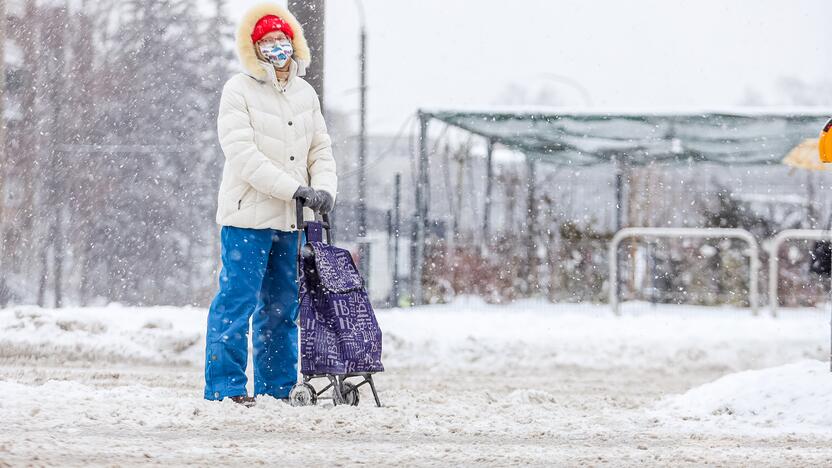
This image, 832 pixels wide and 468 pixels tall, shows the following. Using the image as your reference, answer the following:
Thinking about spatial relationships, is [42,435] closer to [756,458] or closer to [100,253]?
[756,458]

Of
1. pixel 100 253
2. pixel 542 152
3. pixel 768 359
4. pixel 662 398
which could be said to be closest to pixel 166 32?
pixel 100 253

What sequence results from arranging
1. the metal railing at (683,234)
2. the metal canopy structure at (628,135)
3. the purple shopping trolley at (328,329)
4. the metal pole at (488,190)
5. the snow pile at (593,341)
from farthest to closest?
the metal pole at (488,190) < the metal canopy structure at (628,135) < the metal railing at (683,234) < the snow pile at (593,341) < the purple shopping trolley at (328,329)

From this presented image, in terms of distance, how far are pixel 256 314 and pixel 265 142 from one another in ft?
2.79

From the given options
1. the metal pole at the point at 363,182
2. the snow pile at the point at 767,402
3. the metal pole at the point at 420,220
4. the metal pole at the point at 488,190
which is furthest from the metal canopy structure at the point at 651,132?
the snow pile at the point at 767,402

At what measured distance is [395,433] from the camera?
5277 mm

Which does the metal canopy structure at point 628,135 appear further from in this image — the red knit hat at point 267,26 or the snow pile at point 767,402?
the red knit hat at point 267,26

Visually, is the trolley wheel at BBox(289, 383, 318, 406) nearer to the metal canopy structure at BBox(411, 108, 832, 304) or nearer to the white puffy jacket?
the white puffy jacket

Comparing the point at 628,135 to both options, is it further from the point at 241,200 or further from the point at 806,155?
the point at 241,200

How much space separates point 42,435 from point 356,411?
4.67 feet

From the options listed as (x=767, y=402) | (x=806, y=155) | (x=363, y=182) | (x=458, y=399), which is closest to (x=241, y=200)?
(x=458, y=399)

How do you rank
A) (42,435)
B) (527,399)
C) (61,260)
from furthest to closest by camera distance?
(61,260)
(527,399)
(42,435)

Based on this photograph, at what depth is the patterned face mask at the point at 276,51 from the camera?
6000 mm

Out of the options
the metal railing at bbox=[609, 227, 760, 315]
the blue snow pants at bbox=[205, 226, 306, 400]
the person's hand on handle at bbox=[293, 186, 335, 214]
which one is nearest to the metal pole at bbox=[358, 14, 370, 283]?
the metal railing at bbox=[609, 227, 760, 315]

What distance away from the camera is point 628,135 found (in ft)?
48.4
